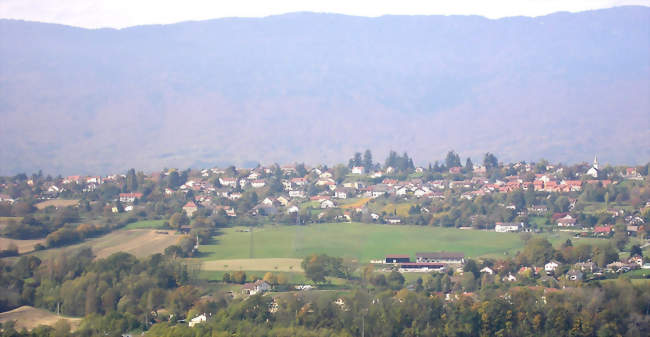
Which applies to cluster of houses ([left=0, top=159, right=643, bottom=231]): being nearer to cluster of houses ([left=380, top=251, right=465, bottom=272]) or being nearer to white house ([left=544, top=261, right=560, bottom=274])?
cluster of houses ([left=380, top=251, right=465, bottom=272])

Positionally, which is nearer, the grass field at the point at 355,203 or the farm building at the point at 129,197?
the grass field at the point at 355,203

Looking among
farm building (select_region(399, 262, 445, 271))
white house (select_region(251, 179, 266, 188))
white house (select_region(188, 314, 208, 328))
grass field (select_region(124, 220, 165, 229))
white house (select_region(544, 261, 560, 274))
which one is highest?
white house (select_region(251, 179, 266, 188))

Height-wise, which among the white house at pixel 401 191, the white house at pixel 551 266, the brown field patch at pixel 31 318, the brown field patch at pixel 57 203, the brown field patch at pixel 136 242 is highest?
the brown field patch at pixel 57 203

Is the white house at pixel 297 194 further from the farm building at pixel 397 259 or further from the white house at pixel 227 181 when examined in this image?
the farm building at pixel 397 259

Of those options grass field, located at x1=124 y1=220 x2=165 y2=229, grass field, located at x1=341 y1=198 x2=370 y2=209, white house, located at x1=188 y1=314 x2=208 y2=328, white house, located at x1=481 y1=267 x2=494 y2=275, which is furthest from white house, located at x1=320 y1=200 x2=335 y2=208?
white house, located at x1=188 y1=314 x2=208 y2=328

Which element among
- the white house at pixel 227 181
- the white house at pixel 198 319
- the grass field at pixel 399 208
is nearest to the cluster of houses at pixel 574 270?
the white house at pixel 198 319

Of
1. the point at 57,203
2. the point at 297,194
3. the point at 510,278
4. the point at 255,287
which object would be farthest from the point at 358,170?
the point at 255,287

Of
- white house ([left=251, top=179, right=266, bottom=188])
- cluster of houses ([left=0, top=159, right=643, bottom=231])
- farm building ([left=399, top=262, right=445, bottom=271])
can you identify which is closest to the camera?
farm building ([left=399, top=262, right=445, bottom=271])
